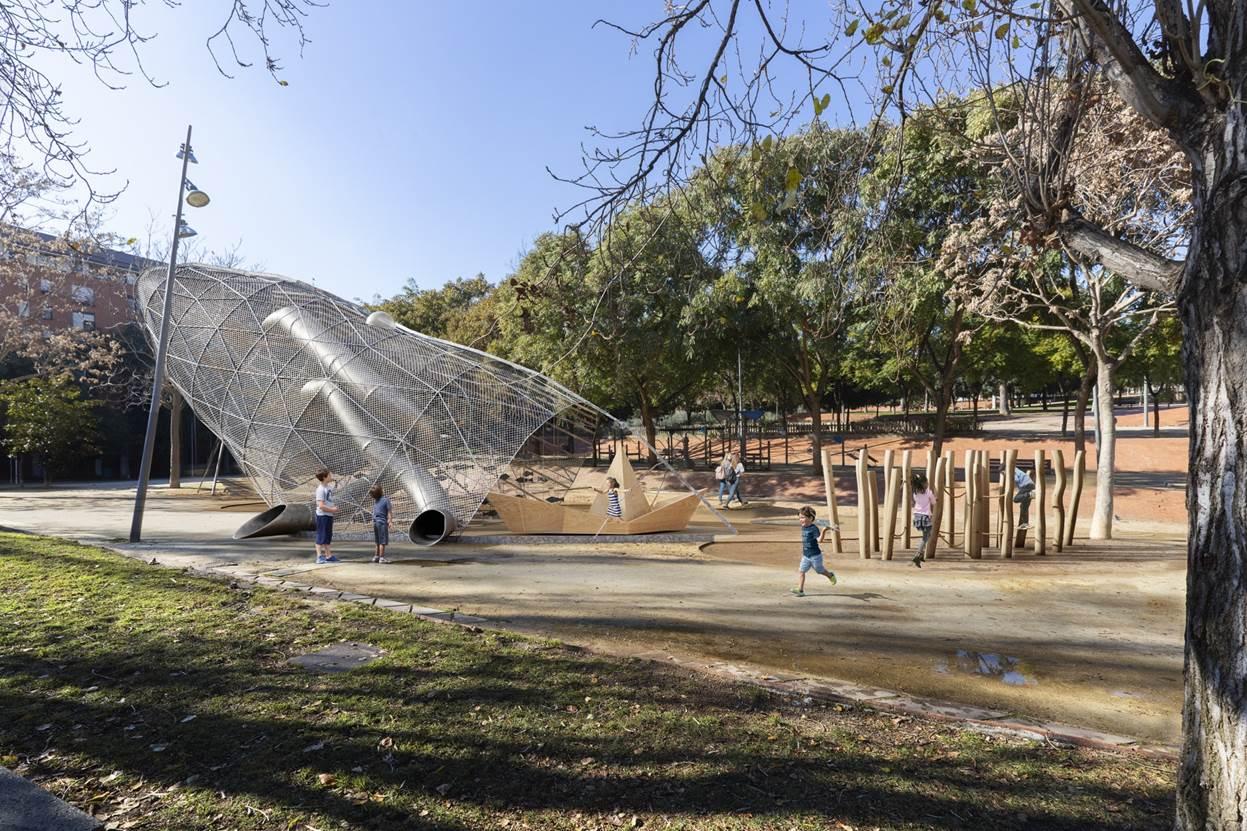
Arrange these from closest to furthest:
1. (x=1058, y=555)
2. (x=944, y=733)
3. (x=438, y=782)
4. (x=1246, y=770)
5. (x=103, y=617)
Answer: (x=1246, y=770) → (x=438, y=782) → (x=944, y=733) → (x=103, y=617) → (x=1058, y=555)

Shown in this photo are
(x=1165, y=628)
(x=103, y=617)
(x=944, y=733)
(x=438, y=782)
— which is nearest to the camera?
(x=438, y=782)

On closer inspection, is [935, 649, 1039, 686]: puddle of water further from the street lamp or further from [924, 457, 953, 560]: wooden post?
the street lamp

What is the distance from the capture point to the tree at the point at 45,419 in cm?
2966

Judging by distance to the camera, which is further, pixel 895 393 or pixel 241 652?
pixel 895 393

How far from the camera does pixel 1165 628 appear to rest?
7914 mm

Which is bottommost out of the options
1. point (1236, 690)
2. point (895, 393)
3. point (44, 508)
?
point (44, 508)

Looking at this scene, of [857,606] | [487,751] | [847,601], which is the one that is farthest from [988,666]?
[487,751]

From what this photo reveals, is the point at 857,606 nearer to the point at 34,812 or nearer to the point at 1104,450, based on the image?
the point at 34,812

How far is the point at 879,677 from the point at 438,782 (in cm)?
405

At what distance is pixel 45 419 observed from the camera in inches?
1177

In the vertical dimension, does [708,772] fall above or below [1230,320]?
below

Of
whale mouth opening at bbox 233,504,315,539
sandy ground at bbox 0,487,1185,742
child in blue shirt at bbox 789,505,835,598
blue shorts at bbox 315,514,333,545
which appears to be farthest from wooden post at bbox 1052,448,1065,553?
whale mouth opening at bbox 233,504,315,539

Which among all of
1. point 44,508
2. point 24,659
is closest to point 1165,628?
point 24,659

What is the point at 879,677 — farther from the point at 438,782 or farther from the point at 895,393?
the point at 895,393
